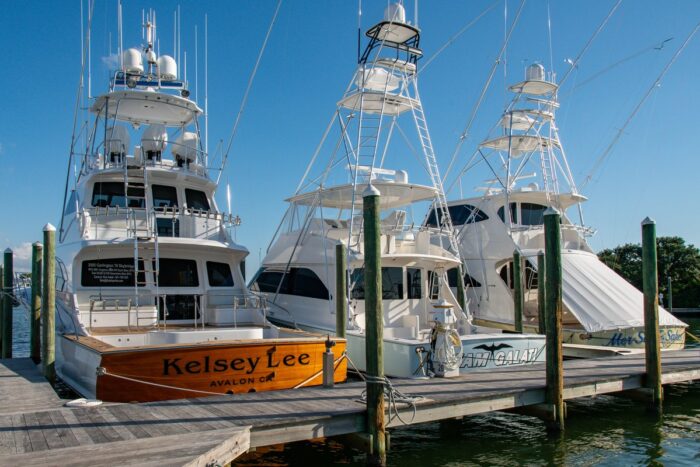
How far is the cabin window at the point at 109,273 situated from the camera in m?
12.9

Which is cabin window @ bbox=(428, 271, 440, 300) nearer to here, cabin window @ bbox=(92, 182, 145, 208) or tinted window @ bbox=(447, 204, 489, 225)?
tinted window @ bbox=(447, 204, 489, 225)

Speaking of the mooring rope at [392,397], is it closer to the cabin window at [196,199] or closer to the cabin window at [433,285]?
the cabin window at [196,199]

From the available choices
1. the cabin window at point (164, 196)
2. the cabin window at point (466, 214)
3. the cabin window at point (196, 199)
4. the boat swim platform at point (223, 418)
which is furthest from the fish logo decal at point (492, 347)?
the cabin window at point (466, 214)

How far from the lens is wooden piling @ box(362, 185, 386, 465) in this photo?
27.7ft

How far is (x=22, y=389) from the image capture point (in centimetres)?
1000

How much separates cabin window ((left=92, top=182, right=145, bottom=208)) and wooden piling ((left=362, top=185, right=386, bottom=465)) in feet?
24.1

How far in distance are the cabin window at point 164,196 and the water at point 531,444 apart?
7325 mm

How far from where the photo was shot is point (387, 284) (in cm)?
1645

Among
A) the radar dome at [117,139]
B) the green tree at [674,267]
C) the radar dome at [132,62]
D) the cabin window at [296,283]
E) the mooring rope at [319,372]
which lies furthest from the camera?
the green tree at [674,267]

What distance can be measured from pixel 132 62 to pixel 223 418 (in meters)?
11.5

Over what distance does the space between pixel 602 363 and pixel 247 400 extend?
27.5 ft

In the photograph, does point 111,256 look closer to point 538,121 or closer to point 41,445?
point 41,445

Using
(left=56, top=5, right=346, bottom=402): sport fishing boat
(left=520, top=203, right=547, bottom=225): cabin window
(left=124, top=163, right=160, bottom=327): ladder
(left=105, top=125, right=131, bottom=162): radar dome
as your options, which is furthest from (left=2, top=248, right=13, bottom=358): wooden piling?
(left=520, top=203, right=547, bottom=225): cabin window

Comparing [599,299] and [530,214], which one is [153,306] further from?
[530,214]
